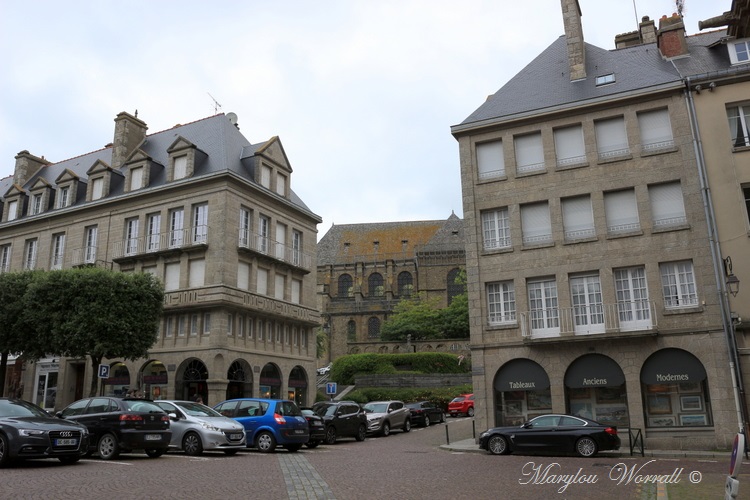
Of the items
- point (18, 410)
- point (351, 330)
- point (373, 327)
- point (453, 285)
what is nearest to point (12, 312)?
point (18, 410)

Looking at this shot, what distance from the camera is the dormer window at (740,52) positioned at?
76.8ft

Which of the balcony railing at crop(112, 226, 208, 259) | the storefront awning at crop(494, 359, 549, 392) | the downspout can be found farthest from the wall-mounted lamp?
the balcony railing at crop(112, 226, 208, 259)

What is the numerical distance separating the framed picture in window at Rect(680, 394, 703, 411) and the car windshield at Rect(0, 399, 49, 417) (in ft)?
61.4

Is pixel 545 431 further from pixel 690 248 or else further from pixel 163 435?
pixel 163 435

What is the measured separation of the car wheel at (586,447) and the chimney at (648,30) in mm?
19890

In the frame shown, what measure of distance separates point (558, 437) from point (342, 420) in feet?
28.4

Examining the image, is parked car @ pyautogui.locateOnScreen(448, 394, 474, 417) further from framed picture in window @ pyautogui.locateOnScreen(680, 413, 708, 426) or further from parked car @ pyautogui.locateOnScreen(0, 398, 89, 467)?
parked car @ pyautogui.locateOnScreen(0, 398, 89, 467)

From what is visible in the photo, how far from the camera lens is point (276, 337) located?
34.8 metres

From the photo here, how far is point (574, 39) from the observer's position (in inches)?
1032

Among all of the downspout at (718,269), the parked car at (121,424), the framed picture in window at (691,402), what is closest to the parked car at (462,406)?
the framed picture in window at (691,402)

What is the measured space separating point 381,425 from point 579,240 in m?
11.1

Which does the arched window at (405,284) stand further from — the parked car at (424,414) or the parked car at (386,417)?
the parked car at (386,417)

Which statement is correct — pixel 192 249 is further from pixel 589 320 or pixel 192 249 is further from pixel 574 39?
pixel 574 39

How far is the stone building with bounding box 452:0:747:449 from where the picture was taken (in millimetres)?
21125
